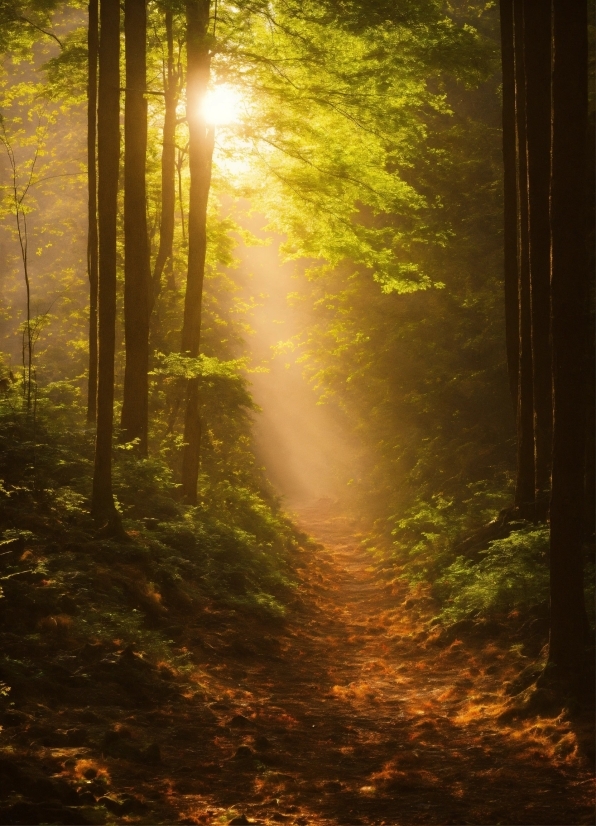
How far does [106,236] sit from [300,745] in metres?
7.32

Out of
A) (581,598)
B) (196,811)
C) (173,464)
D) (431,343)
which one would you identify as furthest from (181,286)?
(196,811)

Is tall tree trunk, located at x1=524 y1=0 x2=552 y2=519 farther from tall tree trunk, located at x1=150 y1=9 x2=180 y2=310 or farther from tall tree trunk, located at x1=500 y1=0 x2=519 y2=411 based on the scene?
tall tree trunk, located at x1=150 y1=9 x2=180 y2=310

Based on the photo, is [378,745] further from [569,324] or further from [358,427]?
Result: [358,427]

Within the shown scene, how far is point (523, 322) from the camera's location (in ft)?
38.3

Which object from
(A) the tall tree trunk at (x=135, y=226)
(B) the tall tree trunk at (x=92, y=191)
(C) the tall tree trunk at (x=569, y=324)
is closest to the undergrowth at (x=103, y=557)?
(A) the tall tree trunk at (x=135, y=226)

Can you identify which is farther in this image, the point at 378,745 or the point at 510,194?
the point at 510,194

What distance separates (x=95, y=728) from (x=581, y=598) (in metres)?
4.54

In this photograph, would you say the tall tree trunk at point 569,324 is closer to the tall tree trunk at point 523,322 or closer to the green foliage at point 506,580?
the green foliage at point 506,580

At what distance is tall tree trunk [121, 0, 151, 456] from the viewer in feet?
42.2

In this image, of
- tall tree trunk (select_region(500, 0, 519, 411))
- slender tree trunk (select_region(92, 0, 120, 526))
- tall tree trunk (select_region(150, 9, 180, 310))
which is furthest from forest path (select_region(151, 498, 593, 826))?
tall tree trunk (select_region(150, 9, 180, 310))

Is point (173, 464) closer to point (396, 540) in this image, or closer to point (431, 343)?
point (396, 540)

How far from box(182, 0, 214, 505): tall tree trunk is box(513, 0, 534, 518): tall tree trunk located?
19.2 feet

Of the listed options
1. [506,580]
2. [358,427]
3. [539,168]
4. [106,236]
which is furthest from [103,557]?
[358,427]

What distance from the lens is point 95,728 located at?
5652mm
